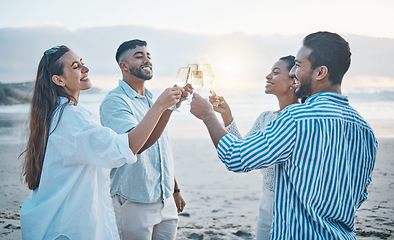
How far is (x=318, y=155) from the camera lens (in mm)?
2076

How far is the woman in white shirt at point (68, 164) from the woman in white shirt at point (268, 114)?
106cm

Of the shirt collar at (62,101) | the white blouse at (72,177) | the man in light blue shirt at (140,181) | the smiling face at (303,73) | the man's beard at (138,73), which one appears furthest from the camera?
the man's beard at (138,73)

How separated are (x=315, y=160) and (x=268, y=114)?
1.83 m

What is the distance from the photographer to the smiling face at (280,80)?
3.83 meters

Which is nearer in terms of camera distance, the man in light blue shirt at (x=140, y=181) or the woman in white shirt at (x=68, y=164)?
the woman in white shirt at (x=68, y=164)

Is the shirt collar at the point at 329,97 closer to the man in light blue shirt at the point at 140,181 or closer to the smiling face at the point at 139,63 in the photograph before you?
the man in light blue shirt at the point at 140,181

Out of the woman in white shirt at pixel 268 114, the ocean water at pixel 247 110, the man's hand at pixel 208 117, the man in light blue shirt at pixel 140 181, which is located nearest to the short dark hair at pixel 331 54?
the man's hand at pixel 208 117

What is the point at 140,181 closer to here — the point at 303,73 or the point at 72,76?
the point at 72,76

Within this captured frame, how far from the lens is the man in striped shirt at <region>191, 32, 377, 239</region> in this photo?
207cm

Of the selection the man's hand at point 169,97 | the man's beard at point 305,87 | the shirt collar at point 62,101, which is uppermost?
the man's beard at point 305,87

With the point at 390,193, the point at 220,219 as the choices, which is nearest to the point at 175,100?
the point at 220,219

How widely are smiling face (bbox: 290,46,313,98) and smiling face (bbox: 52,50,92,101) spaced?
155cm

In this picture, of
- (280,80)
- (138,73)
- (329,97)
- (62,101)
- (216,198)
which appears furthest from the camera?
(216,198)

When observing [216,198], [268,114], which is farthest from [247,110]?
[268,114]
